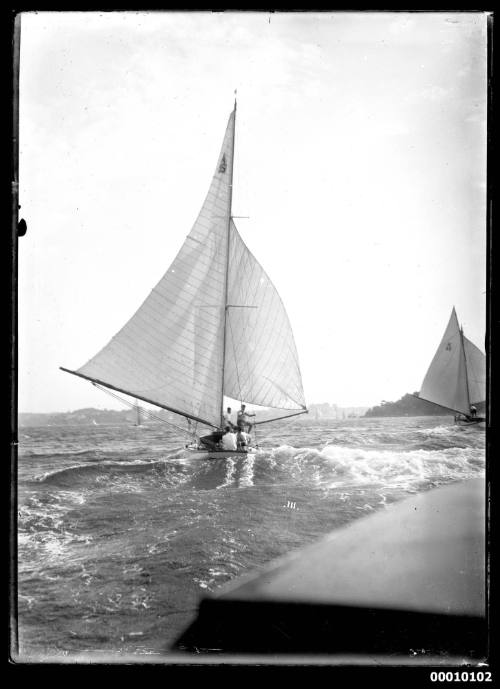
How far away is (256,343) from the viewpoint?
13.9m

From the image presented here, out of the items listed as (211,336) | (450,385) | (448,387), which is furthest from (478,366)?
(448,387)

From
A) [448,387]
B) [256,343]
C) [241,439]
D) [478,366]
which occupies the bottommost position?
[241,439]

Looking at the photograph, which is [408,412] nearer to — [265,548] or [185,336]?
[185,336]

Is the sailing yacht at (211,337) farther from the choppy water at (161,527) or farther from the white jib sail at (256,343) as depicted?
the choppy water at (161,527)

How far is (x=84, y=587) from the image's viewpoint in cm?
447

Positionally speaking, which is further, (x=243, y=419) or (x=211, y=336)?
(x=243, y=419)

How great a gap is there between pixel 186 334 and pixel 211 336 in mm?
824

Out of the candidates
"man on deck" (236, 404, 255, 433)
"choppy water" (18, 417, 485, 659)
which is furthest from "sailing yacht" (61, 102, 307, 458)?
"choppy water" (18, 417, 485, 659)

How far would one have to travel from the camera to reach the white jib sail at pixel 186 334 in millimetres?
12406

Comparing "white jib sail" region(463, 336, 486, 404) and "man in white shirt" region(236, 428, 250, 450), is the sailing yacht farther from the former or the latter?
"white jib sail" region(463, 336, 486, 404)

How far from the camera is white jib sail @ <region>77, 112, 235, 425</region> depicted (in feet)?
40.7

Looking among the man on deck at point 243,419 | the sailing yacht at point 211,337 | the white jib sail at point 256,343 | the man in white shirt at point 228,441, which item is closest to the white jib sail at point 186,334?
the sailing yacht at point 211,337

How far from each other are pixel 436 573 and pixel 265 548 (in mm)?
3090

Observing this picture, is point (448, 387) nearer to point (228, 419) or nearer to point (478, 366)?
point (228, 419)
